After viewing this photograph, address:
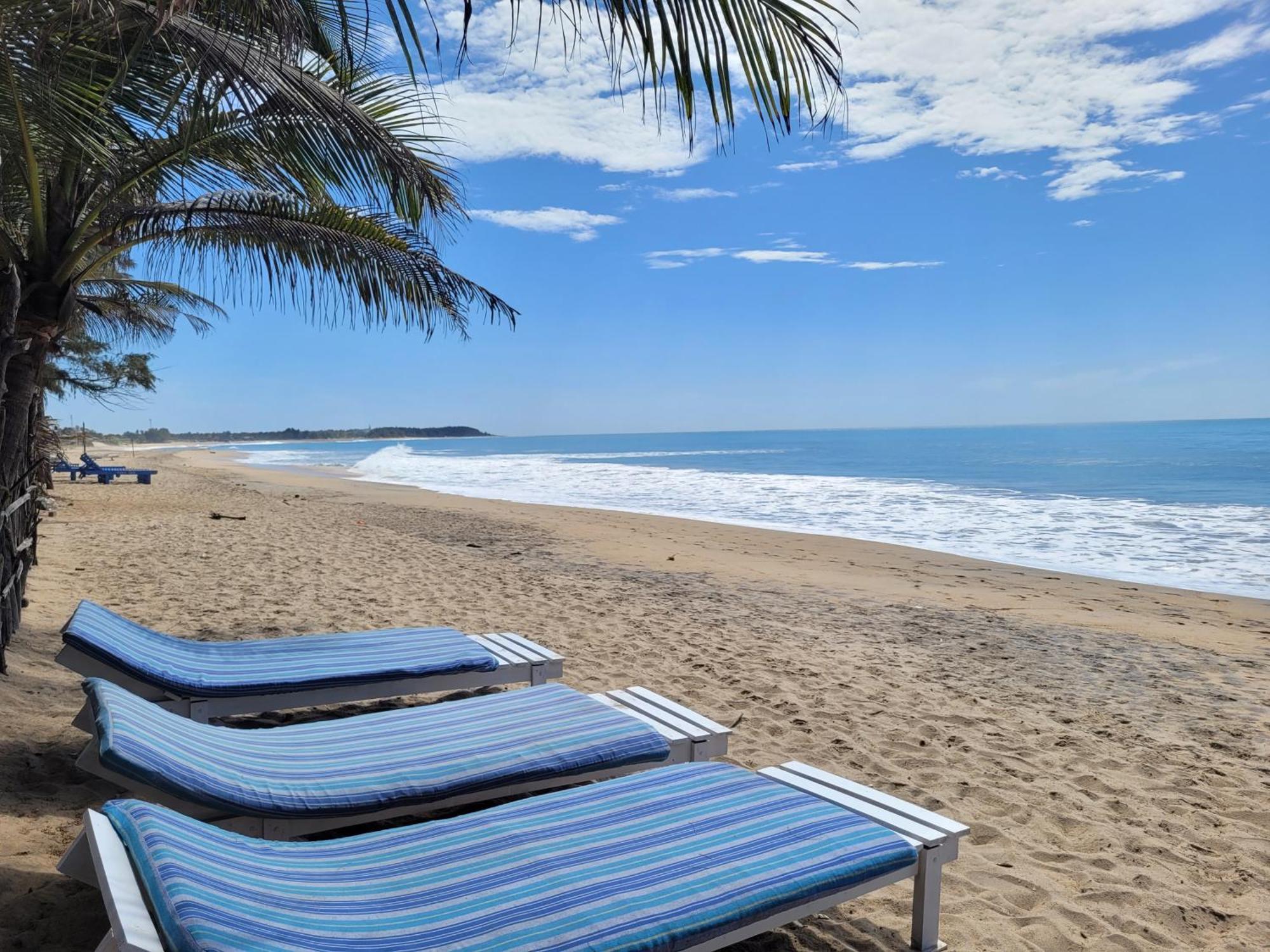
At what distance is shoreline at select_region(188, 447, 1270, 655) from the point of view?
7.38 meters

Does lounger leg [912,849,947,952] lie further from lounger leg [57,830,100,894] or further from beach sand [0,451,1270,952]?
lounger leg [57,830,100,894]

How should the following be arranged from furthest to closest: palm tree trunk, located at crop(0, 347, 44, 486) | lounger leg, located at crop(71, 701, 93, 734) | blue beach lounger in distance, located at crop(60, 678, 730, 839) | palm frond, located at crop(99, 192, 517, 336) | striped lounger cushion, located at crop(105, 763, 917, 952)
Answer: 1. palm frond, located at crop(99, 192, 517, 336)
2. palm tree trunk, located at crop(0, 347, 44, 486)
3. lounger leg, located at crop(71, 701, 93, 734)
4. blue beach lounger in distance, located at crop(60, 678, 730, 839)
5. striped lounger cushion, located at crop(105, 763, 917, 952)

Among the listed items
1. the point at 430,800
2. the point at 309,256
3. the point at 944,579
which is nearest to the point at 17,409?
the point at 309,256

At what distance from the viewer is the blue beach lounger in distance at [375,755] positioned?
2449 mm

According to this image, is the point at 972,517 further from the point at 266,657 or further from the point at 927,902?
the point at 927,902

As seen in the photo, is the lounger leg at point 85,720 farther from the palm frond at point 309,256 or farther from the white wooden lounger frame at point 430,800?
the palm frond at point 309,256

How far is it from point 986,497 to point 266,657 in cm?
2015

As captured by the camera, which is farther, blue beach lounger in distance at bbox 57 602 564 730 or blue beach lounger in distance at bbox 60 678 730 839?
blue beach lounger in distance at bbox 57 602 564 730

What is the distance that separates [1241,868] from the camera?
9.82ft

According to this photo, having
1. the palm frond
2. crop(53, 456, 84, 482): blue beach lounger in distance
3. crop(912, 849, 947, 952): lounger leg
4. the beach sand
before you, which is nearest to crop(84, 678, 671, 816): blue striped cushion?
the beach sand

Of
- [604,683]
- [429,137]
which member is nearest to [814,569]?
[604,683]

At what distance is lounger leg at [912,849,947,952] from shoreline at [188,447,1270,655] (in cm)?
523

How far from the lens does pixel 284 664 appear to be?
12.9 ft

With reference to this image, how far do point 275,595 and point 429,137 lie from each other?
420cm
